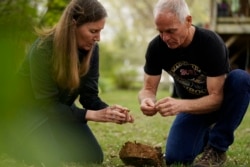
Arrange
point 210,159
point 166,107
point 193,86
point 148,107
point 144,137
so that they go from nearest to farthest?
point 166,107
point 148,107
point 210,159
point 193,86
point 144,137

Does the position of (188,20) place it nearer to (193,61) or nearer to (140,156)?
(193,61)

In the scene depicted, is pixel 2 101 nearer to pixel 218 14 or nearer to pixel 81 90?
pixel 81 90

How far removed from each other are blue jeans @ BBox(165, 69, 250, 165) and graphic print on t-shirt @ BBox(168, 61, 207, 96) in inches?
6.7

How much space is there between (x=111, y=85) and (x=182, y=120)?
15.7 metres

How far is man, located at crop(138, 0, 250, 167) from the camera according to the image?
267 cm

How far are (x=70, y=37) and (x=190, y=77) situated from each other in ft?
2.83

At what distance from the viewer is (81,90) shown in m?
3.21

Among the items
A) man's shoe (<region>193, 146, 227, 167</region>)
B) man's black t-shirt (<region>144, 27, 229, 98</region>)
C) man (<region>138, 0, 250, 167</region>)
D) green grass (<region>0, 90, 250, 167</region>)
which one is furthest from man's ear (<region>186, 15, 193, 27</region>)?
green grass (<region>0, 90, 250, 167</region>)

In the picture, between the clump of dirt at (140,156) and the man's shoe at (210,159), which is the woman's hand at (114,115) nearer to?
the clump of dirt at (140,156)

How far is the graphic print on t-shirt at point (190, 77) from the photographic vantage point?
2920 millimetres

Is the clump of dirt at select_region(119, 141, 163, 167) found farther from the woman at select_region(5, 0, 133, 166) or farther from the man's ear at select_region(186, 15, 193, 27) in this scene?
the man's ear at select_region(186, 15, 193, 27)

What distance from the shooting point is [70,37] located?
2.71m

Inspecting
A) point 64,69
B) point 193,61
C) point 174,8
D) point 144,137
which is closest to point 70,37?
point 64,69

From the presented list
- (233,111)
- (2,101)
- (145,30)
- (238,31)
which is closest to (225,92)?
(233,111)
